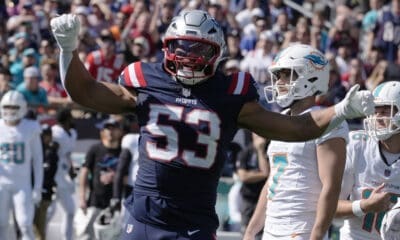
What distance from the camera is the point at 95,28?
49.0ft

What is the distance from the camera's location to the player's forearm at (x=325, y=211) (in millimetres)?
5758

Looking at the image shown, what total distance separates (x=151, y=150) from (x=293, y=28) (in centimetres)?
1029

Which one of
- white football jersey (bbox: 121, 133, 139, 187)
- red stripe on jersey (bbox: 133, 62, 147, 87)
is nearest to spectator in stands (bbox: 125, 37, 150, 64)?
white football jersey (bbox: 121, 133, 139, 187)

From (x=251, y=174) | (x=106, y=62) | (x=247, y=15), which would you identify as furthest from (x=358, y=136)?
(x=247, y=15)

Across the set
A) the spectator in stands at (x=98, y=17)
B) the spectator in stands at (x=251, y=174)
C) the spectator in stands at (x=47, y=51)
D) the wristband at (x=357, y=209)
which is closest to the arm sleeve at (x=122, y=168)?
the spectator in stands at (x=251, y=174)

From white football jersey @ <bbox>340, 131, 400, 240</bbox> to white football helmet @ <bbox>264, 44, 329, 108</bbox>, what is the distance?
15.2 inches

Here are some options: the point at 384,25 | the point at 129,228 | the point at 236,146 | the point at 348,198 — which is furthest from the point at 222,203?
Answer: the point at 129,228

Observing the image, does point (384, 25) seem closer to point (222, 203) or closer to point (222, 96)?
point (222, 203)

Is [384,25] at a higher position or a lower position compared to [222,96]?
lower

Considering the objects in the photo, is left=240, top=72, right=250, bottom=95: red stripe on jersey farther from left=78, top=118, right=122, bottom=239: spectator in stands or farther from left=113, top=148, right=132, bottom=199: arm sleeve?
left=78, top=118, right=122, bottom=239: spectator in stands

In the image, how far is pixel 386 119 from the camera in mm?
6145

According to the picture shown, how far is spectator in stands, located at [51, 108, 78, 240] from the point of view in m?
12.0

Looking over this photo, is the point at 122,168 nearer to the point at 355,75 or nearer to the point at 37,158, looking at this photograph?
the point at 37,158

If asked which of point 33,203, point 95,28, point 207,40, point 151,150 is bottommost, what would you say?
point 33,203
